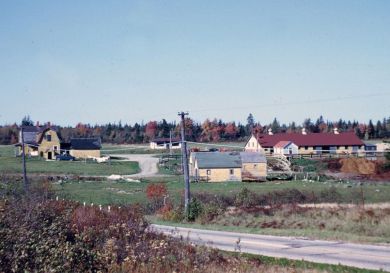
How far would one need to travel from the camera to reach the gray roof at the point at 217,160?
6575cm

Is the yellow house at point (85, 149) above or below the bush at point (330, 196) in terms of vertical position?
above

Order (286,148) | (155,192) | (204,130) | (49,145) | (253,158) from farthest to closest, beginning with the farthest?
(204,130)
(49,145)
(286,148)
(253,158)
(155,192)

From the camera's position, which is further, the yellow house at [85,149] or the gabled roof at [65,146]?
the gabled roof at [65,146]

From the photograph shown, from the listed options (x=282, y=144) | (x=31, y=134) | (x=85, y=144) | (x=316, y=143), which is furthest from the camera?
(x=31, y=134)

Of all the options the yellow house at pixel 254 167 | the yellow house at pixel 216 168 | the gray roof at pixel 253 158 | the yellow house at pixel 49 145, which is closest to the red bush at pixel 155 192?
the yellow house at pixel 216 168

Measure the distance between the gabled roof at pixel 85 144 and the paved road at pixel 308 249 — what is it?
76.7 metres

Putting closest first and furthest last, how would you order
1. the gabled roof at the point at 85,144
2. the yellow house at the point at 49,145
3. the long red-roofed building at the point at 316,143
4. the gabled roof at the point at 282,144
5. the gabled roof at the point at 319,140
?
the gabled roof at the point at 282,144, the long red-roofed building at the point at 316,143, the gabled roof at the point at 319,140, the yellow house at the point at 49,145, the gabled roof at the point at 85,144

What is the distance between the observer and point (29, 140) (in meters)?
103

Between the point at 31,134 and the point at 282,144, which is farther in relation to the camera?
the point at 31,134

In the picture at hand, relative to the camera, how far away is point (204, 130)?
536 feet

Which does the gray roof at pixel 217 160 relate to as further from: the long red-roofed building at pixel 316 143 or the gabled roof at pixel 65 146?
the gabled roof at pixel 65 146

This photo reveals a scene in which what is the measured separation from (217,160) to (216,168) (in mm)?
1667

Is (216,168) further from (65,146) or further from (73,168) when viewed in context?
(65,146)

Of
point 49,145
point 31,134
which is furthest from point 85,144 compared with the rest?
point 31,134
